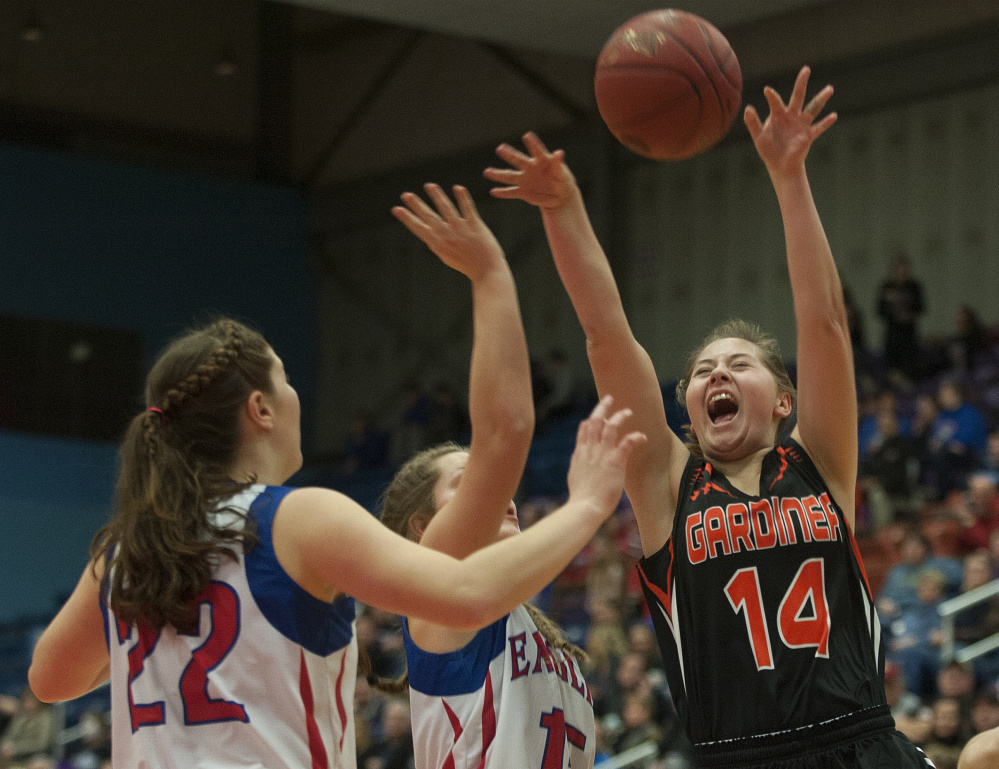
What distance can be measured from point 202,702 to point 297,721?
17 cm

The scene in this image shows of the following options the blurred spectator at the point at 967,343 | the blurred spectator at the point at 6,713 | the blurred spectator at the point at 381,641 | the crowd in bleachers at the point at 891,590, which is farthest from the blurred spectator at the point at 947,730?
the blurred spectator at the point at 6,713

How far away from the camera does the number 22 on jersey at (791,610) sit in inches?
125

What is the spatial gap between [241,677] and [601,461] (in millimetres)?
753

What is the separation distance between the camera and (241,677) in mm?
2408

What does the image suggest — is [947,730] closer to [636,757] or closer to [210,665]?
[636,757]

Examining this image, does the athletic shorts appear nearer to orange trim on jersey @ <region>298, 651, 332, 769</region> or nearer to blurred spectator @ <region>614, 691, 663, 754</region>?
orange trim on jersey @ <region>298, 651, 332, 769</region>

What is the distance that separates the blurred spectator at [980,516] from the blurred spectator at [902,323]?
4.06 m

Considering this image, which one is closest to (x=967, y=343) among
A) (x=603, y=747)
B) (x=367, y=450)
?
(x=603, y=747)

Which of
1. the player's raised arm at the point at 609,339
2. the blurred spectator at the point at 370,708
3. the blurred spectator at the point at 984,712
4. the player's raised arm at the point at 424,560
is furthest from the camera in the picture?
the blurred spectator at the point at 370,708

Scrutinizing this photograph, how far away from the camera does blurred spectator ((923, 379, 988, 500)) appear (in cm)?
1133

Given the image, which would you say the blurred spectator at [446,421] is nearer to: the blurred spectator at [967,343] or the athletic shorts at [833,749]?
the blurred spectator at [967,343]

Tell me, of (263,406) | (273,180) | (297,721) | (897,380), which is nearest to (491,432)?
(263,406)

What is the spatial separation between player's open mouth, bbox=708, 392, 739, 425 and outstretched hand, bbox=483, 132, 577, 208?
725mm

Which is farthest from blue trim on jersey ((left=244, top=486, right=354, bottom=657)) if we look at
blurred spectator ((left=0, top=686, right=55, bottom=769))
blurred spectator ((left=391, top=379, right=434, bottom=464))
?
blurred spectator ((left=391, top=379, right=434, bottom=464))
